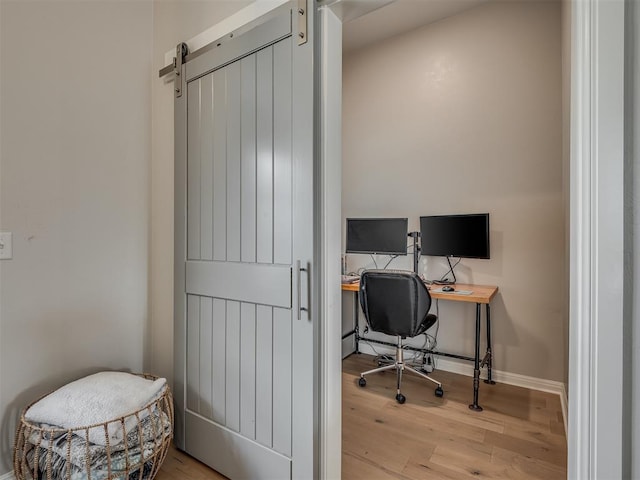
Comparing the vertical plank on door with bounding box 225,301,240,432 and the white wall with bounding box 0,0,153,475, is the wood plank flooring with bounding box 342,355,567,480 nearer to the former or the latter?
the vertical plank on door with bounding box 225,301,240,432

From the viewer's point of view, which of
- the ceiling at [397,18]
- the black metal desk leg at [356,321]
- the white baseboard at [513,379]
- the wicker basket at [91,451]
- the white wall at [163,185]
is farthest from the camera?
the black metal desk leg at [356,321]

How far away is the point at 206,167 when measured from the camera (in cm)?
169

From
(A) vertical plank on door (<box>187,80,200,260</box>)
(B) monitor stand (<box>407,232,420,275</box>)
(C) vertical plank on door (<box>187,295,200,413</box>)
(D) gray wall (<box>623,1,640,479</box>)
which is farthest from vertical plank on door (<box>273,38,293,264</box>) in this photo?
(B) monitor stand (<box>407,232,420,275</box>)

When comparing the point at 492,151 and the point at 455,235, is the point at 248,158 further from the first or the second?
the point at 492,151

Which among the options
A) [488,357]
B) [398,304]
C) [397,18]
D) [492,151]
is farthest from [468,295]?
[397,18]

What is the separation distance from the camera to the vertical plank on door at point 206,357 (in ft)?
5.50

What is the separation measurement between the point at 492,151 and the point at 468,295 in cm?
121

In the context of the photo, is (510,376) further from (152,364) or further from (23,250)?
(23,250)

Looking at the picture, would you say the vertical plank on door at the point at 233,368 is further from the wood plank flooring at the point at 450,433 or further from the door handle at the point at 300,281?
the wood plank flooring at the point at 450,433

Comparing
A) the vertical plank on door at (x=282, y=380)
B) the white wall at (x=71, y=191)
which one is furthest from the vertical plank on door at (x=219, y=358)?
the white wall at (x=71, y=191)

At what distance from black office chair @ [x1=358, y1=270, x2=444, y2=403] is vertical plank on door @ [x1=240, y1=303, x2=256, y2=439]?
1.21 metres

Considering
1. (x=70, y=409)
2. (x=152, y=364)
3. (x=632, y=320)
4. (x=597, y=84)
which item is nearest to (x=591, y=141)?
(x=597, y=84)

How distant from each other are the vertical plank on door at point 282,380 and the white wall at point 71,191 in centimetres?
107

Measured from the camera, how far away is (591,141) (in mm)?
861
